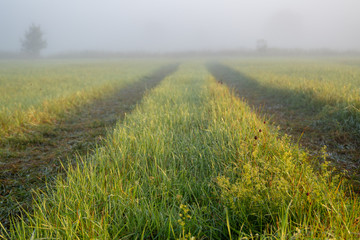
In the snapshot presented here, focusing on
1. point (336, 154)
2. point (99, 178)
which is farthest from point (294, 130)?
point (99, 178)

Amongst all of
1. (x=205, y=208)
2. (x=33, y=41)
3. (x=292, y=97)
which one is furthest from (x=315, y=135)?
(x=33, y=41)

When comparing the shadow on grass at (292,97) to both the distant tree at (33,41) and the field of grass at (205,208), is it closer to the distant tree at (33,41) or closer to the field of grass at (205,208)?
the field of grass at (205,208)

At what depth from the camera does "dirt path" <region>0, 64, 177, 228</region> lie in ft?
10.7

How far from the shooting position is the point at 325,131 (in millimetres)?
5605

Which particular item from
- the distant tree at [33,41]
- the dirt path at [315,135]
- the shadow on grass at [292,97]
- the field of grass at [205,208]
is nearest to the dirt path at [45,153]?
the field of grass at [205,208]

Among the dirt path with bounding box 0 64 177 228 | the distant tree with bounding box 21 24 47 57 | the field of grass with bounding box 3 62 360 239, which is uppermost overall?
the distant tree with bounding box 21 24 47 57

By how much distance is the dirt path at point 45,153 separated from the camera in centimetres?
326

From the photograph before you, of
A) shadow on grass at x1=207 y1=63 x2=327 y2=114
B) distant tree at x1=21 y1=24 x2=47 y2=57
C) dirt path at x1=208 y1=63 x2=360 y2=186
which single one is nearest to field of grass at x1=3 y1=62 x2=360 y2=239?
dirt path at x1=208 y1=63 x2=360 y2=186

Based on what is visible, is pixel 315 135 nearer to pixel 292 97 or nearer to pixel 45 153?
pixel 292 97

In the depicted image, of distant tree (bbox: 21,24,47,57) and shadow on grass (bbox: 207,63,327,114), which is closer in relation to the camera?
shadow on grass (bbox: 207,63,327,114)

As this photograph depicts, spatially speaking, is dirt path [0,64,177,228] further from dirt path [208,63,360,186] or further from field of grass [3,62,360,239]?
dirt path [208,63,360,186]

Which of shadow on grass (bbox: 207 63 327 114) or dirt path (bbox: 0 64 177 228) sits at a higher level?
shadow on grass (bbox: 207 63 327 114)

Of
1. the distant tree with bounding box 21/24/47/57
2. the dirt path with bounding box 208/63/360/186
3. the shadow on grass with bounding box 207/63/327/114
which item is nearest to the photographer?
the dirt path with bounding box 208/63/360/186

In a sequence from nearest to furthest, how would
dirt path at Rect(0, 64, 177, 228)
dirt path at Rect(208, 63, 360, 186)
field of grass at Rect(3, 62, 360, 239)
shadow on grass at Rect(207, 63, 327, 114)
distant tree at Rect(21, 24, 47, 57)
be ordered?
field of grass at Rect(3, 62, 360, 239)
dirt path at Rect(0, 64, 177, 228)
dirt path at Rect(208, 63, 360, 186)
shadow on grass at Rect(207, 63, 327, 114)
distant tree at Rect(21, 24, 47, 57)
